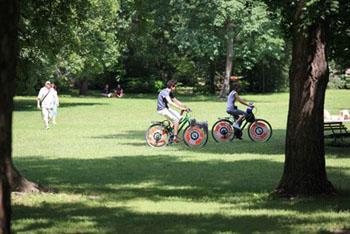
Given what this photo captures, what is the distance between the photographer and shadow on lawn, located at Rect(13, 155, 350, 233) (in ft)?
28.8

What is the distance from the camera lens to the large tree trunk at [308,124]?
11.4 meters

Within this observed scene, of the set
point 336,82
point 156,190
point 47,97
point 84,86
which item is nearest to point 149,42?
point 84,86

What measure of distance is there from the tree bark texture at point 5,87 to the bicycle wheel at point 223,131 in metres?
17.7

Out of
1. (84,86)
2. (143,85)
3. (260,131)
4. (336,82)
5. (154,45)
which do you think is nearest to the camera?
(260,131)

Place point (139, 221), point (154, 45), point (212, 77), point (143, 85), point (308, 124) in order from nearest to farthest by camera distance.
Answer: point (139, 221), point (308, 124), point (212, 77), point (143, 85), point (154, 45)

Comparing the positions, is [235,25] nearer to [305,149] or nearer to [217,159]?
[217,159]

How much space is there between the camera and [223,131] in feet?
75.3

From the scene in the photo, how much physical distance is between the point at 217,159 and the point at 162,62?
193 feet

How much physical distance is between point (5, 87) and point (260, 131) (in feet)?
59.9

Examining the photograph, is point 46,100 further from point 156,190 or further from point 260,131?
point 156,190

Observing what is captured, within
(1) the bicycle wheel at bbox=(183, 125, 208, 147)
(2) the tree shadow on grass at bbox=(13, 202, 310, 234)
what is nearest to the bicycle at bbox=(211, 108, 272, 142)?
(1) the bicycle wheel at bbox=(183, 125, 208, 147)

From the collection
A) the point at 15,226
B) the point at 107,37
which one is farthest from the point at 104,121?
the point at 15,226

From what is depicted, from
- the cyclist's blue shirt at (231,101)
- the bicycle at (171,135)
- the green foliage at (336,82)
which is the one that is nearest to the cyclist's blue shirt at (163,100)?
the bicycle at (171,135)

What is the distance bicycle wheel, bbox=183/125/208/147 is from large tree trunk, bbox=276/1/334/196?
9.68 meters
